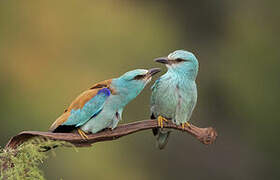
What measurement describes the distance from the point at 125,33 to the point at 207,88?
4.74ft

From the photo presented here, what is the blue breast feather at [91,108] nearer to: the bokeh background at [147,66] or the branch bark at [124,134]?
the branch bark at [124,134]

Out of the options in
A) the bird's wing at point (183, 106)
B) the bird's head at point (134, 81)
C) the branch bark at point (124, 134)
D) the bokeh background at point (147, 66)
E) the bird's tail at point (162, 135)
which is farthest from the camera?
the bokeh background at point (147, 66)

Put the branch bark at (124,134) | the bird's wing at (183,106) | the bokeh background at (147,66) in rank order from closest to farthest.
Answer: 1. the branch bark at (124,134)
2. the bird's wing at (183,106)
3. the bokeh background at (147,66)

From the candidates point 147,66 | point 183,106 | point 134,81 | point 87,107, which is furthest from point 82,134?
point 147,66

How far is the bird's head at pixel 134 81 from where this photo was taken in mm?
2734

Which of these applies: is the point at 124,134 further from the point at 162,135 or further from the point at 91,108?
the point at 162,135

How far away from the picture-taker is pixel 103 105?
2871 millimetres

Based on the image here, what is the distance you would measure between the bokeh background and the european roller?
3.44 metres

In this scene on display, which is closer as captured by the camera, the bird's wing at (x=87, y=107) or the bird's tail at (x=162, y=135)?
the bird's wing at (x=87, y=107)

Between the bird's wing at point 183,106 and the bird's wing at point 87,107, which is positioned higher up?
the bird's wing at point 87,107

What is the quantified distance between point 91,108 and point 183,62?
657 mm

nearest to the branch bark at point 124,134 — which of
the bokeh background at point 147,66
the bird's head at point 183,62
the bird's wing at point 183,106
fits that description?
the bird's wing at point 183,106

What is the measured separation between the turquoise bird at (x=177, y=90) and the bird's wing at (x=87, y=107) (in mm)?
443

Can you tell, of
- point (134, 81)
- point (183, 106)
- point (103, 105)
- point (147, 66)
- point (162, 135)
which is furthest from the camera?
point (147, 66)
